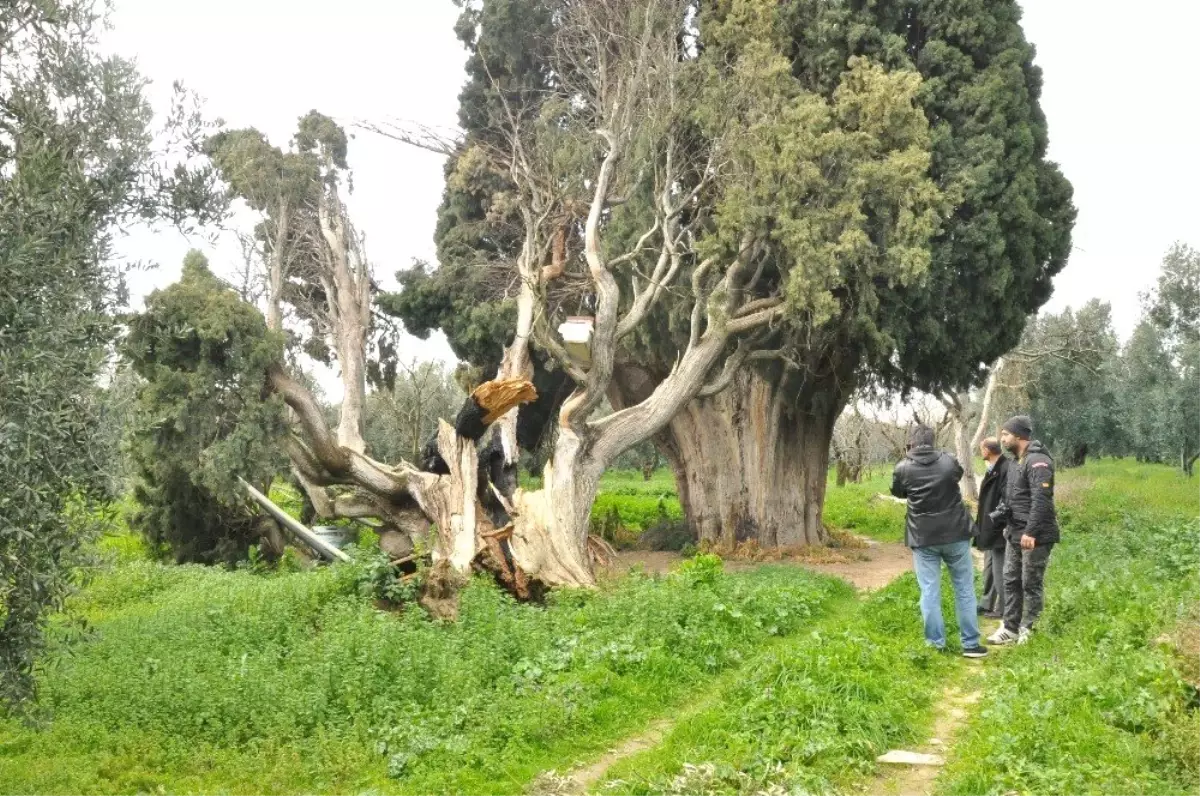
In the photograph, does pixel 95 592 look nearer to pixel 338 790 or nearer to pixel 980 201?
pixel 338 790

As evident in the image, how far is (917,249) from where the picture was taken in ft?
50.4

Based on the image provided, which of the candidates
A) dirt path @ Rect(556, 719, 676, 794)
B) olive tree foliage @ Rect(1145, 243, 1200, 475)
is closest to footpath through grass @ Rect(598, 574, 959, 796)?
dirt path @ Rect(556, 719, 676, 794)

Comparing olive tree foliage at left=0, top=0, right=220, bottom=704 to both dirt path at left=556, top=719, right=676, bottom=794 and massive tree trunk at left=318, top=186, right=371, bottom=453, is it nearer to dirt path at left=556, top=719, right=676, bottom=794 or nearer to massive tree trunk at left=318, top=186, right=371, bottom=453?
dirt path at left=556, top=719, right=676, bottom=794

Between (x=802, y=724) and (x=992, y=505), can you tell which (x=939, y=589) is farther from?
(x=802, y=724)

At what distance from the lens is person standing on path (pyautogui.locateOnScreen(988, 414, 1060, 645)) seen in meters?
9.25

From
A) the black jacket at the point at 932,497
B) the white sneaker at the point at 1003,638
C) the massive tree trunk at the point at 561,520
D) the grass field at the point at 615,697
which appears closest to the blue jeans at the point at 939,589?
the black jacket at the point at 932,497

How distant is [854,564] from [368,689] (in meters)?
11.8

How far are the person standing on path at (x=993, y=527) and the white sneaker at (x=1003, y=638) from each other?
0.88 meters

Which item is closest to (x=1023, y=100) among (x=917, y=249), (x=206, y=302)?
(x=917, y=249)

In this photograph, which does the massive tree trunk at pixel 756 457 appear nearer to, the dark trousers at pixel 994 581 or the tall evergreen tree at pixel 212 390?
the tall evergreen tree at pixel 212 390

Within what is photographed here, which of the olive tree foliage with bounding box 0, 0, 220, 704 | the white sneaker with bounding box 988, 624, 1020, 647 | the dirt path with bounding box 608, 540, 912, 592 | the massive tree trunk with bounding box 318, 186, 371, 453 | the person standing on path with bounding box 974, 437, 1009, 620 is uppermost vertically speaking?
the massive tree trunk with bounding box 318, 186, 371, 453

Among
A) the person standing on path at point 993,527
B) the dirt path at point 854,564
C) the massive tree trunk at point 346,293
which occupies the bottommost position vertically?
the dirt path at point 854,564

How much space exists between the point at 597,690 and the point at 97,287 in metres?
4.39

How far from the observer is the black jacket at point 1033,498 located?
9234 mm
